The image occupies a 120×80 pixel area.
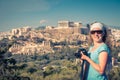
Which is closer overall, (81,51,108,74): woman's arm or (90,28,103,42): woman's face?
(81,51,108,74): woman's arm

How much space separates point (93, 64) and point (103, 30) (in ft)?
1.04

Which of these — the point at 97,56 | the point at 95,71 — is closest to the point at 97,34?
the point at 97,56

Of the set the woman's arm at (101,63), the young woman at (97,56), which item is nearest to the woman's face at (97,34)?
the young woman at (97,56)

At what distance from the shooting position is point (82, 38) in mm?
97562

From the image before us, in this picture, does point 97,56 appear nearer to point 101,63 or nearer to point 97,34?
point 101,63

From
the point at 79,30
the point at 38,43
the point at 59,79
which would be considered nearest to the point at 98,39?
the point at 59,79

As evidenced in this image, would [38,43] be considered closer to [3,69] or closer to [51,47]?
[51,47]

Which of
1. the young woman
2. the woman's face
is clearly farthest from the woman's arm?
the woman's face

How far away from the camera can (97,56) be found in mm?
2619

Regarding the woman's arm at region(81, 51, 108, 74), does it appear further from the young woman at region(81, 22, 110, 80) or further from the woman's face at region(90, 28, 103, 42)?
the woman's face at region(90, 28, 103, 42)

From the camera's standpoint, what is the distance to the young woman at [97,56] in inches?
101

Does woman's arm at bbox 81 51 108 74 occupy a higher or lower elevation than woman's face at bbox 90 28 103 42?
lower

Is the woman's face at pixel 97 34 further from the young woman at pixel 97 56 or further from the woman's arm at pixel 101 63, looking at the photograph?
the woman's arm at pixel 101 63

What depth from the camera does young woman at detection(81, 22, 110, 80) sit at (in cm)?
256
